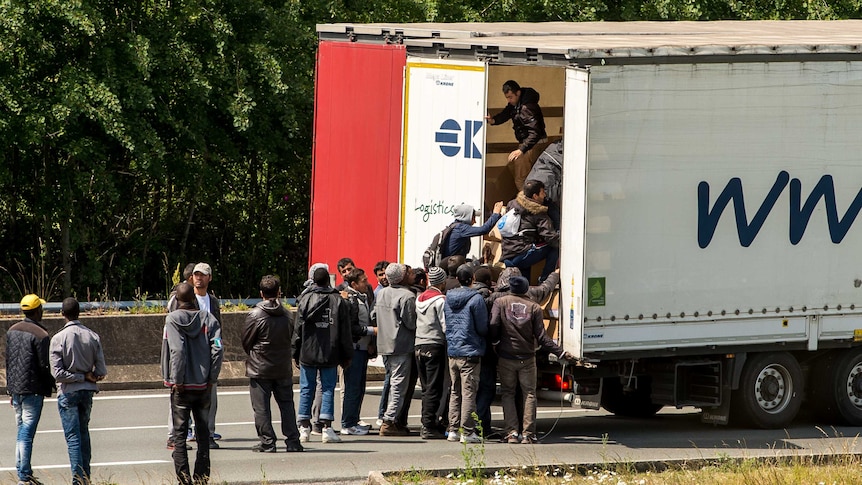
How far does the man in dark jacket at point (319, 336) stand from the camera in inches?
515

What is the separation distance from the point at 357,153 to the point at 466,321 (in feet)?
10.2

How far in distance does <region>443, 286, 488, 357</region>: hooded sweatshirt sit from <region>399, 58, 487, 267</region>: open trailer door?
1514 mm

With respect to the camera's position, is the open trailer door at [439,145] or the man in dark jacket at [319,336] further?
the open trailer door at [439,145]

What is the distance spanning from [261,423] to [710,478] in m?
4.18

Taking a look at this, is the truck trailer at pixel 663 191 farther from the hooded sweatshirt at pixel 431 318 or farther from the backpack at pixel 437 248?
the hooded sweatshirt at pixel 431 318

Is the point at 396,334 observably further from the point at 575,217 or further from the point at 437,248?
the point at 575,217

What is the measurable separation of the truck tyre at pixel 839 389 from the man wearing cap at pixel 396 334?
4.32 meters

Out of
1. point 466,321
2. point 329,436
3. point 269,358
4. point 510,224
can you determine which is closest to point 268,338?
point 269,358

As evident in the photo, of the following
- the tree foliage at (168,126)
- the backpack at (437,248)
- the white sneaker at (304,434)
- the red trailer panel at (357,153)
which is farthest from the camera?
the tree foliage at (168,126)

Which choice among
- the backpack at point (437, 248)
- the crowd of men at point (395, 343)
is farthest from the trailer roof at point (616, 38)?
the backpack at point (437, 248)

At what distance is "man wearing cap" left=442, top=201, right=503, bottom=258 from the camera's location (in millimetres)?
13992

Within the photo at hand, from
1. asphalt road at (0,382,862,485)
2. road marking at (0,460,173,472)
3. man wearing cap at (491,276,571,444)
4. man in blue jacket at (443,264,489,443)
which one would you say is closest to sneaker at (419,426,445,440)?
asphalt road at (0,382,862,485)

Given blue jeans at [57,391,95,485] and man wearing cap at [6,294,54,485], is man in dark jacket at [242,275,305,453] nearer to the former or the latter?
blue jeans at [57,391,95,485]

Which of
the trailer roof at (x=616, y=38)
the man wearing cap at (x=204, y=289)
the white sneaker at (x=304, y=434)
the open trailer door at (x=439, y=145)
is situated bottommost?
the white sneaker at (x=304, y=434)
